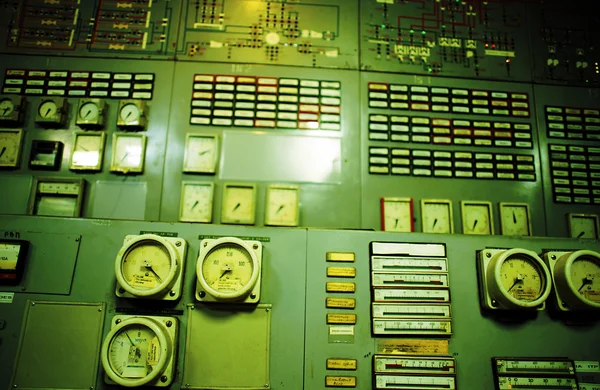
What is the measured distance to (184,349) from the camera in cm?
136

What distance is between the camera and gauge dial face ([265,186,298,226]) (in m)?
2.08

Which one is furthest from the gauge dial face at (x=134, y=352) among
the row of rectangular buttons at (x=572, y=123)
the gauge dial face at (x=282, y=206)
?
the row of rectangular buttons at (x=572, y=123)

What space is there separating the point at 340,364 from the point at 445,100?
66.0 inches

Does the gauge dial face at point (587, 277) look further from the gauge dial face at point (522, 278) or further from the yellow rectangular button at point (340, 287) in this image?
the yellow rectangular button at point (340, 287)

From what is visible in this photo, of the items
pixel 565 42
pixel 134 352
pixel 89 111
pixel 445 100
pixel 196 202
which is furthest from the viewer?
pixel 565 42

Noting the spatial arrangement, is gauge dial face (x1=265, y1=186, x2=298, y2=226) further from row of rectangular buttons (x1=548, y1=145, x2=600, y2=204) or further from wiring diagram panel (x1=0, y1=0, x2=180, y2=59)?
row of rectangular buttons (x1=548, y1=145, x2=600, y2=204)

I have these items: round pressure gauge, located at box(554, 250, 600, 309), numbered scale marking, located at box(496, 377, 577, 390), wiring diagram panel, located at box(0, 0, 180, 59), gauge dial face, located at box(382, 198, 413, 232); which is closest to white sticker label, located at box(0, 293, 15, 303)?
wiring diagram panel, located at box(0, 0, 180, 59)

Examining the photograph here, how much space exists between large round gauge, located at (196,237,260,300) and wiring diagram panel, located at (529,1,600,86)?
2151mm

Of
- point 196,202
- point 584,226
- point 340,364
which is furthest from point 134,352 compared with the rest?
point 584,226

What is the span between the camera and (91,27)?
7.69 ft

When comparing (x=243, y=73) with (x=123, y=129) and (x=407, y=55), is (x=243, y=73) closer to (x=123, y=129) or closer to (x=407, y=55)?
(x=123, y=129)

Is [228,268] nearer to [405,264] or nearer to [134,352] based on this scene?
[134,352]

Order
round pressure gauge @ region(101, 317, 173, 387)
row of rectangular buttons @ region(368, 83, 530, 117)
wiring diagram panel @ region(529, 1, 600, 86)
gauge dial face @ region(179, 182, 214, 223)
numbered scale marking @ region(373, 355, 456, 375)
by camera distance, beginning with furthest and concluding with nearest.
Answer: wiring diagram panel @ region(529, 1, 600, 86) → row of rectangular buttons @ region(368, 83, 530, 117) → gauge dial face @ region(179, 182, 214, 223) → numbered scale marking @ region(373, 355, 456, 375) → round pressure gauge @ region(101, 317, 173, 387)

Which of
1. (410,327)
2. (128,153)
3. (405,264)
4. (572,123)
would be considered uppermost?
(572,123)
